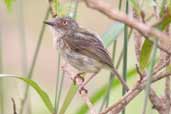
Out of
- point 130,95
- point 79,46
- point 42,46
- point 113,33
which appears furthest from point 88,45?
point 42,46

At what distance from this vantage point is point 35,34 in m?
10.6

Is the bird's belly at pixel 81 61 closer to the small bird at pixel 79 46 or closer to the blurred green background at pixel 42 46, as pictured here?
the small bird at pixel 79 46

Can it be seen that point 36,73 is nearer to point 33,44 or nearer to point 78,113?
point 33,44

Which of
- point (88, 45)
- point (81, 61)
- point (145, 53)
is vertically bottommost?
point (81, 61)

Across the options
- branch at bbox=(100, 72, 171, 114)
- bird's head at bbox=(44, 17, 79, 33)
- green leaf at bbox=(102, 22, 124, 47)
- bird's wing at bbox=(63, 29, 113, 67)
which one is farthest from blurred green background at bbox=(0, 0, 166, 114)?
branch at bbox=(100, 72, 171, 114)

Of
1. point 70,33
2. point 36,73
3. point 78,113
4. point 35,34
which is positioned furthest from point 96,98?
point 35,34

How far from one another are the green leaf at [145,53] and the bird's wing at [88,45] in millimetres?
982

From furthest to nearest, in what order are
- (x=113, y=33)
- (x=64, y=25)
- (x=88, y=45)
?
(x=64, y=25), (x=88, y=45), (x=113, y=33)

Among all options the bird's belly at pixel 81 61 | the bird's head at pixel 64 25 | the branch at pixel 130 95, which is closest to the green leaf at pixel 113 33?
the branch at pixel 130 95

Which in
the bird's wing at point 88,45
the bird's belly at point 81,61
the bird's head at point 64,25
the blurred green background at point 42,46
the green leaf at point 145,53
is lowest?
the blurred green background at point 42,46

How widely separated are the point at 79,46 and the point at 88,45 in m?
0.09

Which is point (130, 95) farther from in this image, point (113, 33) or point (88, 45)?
point (88, 45)

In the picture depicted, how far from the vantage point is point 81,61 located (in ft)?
13.3

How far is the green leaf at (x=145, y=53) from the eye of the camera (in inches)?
103
